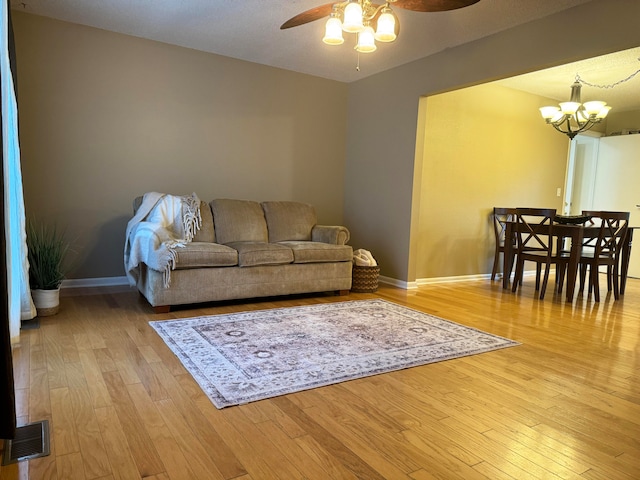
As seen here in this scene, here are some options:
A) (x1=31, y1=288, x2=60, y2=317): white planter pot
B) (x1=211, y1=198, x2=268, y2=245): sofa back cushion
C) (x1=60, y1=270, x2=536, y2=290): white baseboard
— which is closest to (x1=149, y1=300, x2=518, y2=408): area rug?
(x1=31, y1=288, x2=60, y2=317): white planter pot

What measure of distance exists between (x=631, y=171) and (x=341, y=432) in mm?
6946

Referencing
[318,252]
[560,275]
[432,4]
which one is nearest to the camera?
[432,4]

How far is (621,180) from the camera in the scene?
6.72 metres

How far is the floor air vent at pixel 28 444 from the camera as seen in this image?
1.50m

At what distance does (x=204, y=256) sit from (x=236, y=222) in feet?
2.89

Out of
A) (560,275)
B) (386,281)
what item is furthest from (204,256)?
(560,275)

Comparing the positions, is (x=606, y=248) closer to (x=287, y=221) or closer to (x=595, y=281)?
(x=595, y=281)

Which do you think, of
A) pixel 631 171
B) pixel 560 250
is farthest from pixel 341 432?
pixel 631 171

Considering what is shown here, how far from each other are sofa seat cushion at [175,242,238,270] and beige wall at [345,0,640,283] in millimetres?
2048

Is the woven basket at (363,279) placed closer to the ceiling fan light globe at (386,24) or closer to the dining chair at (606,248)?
the dining chair at (606,248)

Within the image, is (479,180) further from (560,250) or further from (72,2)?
(72,2)

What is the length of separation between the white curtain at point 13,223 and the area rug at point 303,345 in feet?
2.71

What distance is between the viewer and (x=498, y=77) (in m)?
3.82

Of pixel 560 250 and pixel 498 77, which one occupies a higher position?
pixel 498 77
